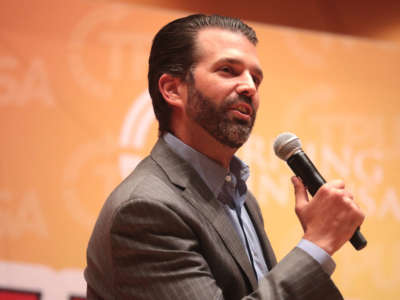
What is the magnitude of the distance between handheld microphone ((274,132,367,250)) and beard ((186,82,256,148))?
4.5 inches

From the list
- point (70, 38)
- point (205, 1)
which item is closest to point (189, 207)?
point (70, 38)

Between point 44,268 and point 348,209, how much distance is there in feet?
5.74

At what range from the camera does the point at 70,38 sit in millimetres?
2668

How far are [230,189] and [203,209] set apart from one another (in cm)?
22

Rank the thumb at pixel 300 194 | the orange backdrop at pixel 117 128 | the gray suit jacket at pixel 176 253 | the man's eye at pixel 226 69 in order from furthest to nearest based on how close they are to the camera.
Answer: the orange backdrop at pixel 117 128, the man's eye at pixel 226 69, the thumb at pixel 300 194, the gray suit jacket at pixel 176 253

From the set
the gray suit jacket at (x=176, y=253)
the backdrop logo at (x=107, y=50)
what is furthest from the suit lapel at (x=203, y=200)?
the backdrop logo at (x=107, y=50)

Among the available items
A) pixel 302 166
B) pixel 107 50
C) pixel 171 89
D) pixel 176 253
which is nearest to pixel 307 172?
pixel 302 166

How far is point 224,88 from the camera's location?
4.89 feet

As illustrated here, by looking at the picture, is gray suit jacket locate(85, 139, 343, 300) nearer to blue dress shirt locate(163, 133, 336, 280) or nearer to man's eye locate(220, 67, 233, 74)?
blue dress shirt locate(163, 133, 336, 280)

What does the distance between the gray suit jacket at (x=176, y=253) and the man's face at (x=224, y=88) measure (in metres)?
0.17

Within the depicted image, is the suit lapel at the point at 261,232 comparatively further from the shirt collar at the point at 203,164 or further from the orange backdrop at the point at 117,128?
the orange backdrop at the point at 117,128

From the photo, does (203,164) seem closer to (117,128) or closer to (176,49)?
(176,49)

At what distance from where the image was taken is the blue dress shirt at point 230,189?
1464mm

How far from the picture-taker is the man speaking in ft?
3.88
